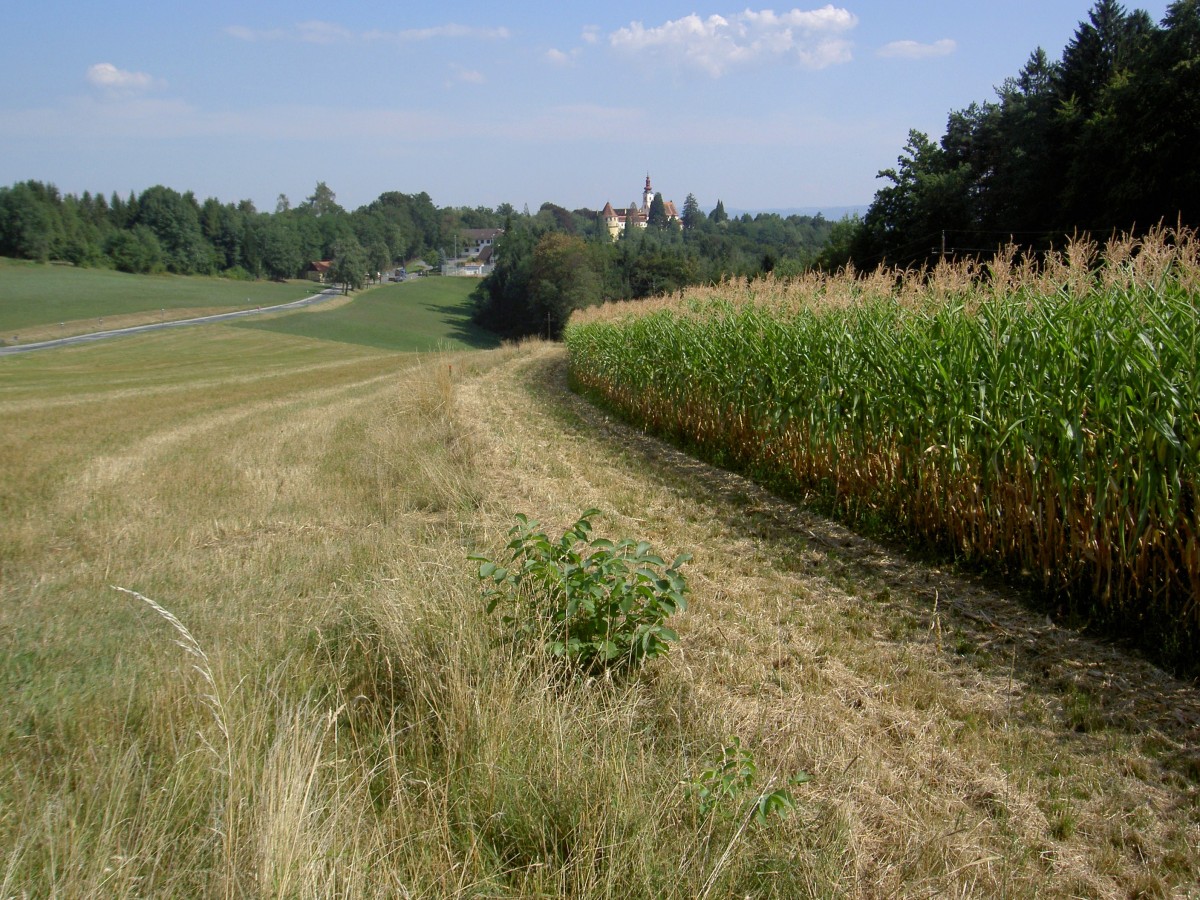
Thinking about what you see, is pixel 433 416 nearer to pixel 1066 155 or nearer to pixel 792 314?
pixel 792 314

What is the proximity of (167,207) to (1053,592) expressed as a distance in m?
136

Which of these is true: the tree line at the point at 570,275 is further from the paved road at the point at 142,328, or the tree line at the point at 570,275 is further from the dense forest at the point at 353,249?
the paved road at the point at 142,328

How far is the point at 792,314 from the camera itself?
33.5 feet

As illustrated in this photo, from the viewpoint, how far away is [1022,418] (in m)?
5.59

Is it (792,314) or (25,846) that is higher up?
(792,314)

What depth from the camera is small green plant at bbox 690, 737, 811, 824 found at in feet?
8.55

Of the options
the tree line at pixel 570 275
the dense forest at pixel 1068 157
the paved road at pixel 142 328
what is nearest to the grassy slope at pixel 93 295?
the paved road at pixel 142 328

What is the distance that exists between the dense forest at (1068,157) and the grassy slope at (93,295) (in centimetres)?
5333

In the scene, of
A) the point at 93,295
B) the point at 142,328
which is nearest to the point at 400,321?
the point at 142,328

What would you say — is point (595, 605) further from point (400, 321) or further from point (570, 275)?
point (400, 321)

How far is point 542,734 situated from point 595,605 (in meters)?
0.89

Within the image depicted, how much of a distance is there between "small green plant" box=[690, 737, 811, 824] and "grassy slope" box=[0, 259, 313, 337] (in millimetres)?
60418

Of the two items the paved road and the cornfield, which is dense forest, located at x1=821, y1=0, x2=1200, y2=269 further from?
the paved road

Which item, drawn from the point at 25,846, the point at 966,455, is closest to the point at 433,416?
the point at 966,455
